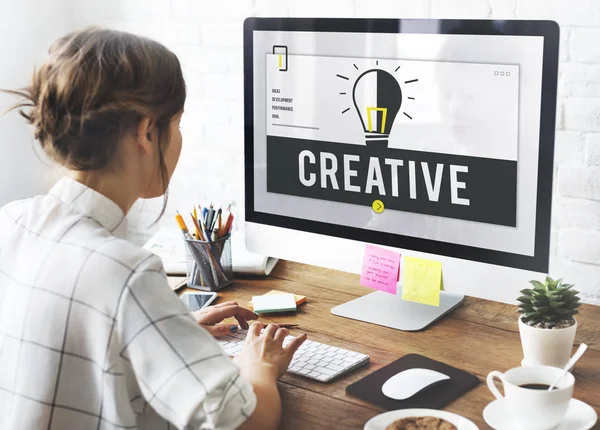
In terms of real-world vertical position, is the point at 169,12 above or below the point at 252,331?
above

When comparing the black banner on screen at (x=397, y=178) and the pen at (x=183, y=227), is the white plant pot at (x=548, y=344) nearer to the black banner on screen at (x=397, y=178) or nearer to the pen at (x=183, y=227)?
the black banner on screen at (x=397, y=178)

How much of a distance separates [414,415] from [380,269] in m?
0.42

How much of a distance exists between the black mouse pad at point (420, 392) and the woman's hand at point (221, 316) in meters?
0.29

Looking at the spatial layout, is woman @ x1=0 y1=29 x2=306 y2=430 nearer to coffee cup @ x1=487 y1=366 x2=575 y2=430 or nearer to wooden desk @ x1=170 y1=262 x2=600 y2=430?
wooden desk @ x1=170 y1=262 x2=600 y2=430

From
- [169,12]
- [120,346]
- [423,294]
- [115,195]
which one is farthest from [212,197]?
[120,346]

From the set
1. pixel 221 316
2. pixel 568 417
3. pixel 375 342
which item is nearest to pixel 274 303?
pixel 221 316

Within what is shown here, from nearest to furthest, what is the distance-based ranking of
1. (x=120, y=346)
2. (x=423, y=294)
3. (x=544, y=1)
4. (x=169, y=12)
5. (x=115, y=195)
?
(x=120, y=346) → (x=115, y=195) → (x=423, y=294) → (x=544, y=1) → (x=169, y=12)

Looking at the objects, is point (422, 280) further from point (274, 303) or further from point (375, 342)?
point (274, 303)

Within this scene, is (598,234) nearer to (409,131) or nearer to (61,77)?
(409,131)

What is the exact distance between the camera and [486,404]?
1.16 meters

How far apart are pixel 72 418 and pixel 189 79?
1.32 metres

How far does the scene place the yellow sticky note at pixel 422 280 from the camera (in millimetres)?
1418

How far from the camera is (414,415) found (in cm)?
110

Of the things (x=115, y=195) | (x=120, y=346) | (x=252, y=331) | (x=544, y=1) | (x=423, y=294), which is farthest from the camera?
(x=544, y=1)
